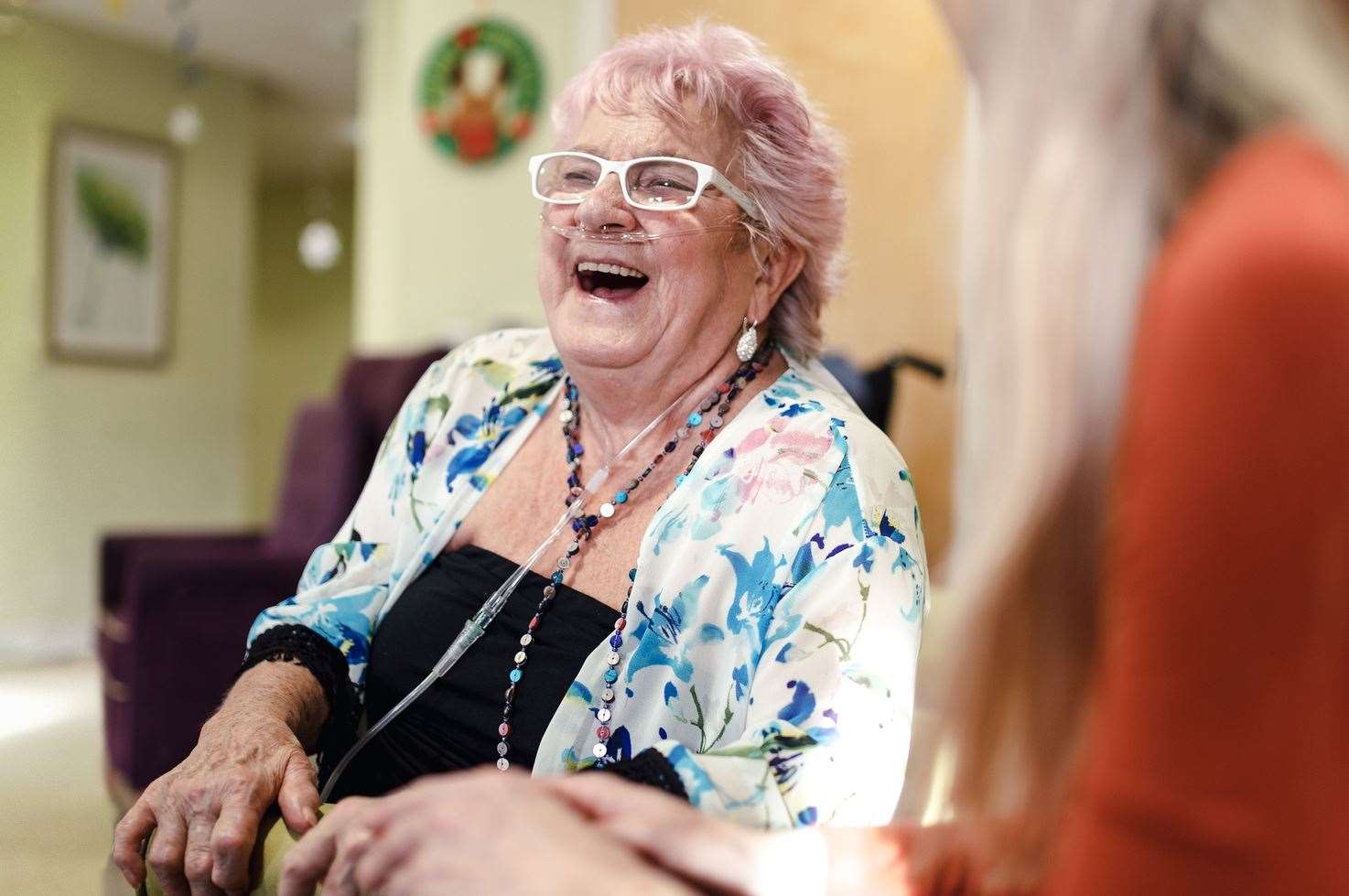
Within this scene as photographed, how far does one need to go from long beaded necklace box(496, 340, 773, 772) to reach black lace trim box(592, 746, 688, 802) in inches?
9.4

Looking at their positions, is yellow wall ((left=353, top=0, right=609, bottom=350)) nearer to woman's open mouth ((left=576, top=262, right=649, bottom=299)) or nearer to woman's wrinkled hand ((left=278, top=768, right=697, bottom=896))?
woman's open mouth ((left=576, top=262, right=649, bottom=299))

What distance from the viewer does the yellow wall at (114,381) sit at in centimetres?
483

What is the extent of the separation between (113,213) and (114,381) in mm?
757

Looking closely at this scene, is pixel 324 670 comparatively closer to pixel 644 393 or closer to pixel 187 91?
pixel 644 393

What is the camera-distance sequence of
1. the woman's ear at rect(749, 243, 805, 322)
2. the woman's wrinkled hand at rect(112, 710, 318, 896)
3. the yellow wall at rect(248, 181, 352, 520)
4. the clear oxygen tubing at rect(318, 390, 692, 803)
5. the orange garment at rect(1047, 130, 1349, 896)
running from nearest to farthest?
the orange garment at rect(1047, 130, 1349, 896)
the woman's wrinkled hand at rect(112, 710, 318, 896)
the clear oxygen tubing at rect(318, 390, 692, 803)
the woman's ear at rect(749, 243, 805, 322)
the yellow wall at rect(248, 181, 352, 520)

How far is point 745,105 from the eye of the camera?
1352mm

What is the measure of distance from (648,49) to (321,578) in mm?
745

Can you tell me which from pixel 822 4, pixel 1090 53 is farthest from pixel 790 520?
pixel 822 4

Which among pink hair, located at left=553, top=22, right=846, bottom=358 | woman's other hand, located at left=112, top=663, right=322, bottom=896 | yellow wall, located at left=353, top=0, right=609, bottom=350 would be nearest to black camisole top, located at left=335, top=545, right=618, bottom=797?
woman's other hand, located at left=112, top=663, right=322, bottom=896

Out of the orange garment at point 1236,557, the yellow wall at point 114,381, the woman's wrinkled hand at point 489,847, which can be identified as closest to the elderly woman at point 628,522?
the woman's wrinkled hand at point 489,847

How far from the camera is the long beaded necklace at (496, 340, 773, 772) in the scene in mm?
1176

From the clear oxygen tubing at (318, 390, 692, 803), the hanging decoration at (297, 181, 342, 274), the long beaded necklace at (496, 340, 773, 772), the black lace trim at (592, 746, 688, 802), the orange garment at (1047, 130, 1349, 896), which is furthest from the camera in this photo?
the hanging decoration at (297, 181, 342, 274)

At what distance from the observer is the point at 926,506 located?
3.43m

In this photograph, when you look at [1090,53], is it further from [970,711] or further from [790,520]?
[790,520]
